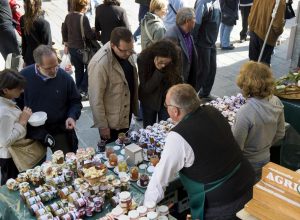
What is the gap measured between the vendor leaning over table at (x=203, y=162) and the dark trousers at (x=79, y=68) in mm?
3135

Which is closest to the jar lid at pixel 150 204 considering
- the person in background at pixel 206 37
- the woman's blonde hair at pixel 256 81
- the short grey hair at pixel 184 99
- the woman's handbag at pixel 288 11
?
the short grey hair at pixel 184 99

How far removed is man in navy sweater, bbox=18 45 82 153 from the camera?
3.12 m

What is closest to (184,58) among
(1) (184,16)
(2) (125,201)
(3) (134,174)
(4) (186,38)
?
(4) (186,38)

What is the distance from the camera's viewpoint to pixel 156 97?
374 centimetres

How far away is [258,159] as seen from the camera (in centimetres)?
290

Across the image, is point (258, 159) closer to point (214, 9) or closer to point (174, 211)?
point (174, 211)

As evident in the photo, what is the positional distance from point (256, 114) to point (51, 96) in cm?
173

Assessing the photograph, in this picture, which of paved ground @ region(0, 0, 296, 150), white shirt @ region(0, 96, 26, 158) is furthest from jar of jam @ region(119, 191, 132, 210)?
paved ground @ region(0, 0, 296, 150)

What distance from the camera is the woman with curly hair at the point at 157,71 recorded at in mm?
3457

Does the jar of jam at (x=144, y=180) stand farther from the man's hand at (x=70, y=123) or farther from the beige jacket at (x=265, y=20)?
the beige jacket at (x=265, y=20)

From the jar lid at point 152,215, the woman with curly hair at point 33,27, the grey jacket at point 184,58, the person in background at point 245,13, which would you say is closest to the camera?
the jar lid at point 152,215

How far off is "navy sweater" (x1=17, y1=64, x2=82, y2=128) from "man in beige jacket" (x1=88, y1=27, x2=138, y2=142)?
20 centimetres

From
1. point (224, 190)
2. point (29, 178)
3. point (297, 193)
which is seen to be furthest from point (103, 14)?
point (297, 193)

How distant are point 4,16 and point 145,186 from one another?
361 centimetres
